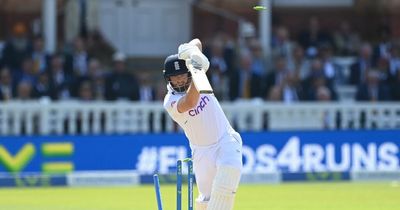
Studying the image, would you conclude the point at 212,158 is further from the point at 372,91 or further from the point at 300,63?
the point at 300,63

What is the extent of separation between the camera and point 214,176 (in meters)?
9.62

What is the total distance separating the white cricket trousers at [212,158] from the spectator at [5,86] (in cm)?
880

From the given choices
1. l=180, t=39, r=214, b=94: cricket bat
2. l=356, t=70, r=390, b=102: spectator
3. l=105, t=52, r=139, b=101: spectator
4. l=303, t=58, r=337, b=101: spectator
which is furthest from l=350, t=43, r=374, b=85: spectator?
l=180, t=39, r=214, b=94: cricket bat

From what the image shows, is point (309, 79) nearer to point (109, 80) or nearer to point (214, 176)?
point (109, 80)

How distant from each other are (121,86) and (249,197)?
4.43 meters

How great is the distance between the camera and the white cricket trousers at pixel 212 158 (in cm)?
956

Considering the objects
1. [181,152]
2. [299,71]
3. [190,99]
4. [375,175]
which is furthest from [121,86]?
[190,99]

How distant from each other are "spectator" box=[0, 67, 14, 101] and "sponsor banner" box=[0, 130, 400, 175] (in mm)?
1464

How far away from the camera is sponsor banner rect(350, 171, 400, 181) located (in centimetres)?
1711

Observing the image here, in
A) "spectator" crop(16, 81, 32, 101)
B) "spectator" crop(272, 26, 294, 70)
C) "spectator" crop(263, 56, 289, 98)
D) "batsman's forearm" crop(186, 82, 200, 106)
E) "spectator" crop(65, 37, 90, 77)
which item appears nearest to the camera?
"batsman's forearm" crop(186, 82, 200, 106)

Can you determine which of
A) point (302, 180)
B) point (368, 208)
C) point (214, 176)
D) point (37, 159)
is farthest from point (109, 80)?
point (214, 176)

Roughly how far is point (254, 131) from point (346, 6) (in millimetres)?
6946

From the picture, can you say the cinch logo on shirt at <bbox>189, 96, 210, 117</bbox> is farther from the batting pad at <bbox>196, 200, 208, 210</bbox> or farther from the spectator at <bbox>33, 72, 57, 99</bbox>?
the spectator at <bbox>33, 72, 57, 99</bbox>

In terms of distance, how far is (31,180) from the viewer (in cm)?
1670
